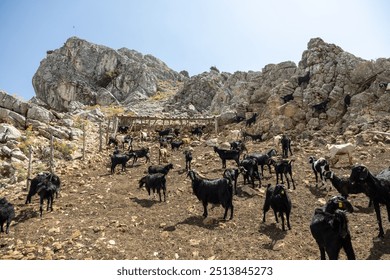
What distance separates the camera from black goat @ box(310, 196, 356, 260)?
647cm

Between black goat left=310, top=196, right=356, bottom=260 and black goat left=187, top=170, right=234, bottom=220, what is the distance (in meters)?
4.34

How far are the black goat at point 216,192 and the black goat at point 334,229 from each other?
4.34 meters

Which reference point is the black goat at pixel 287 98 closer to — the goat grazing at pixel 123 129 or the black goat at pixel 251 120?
the black goat at pixel 251 120

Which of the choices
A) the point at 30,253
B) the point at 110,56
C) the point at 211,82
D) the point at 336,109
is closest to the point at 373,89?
the point at 336,109

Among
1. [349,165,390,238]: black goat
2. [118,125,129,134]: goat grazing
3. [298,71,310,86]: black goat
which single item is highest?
[298,71,310,86]: black goat

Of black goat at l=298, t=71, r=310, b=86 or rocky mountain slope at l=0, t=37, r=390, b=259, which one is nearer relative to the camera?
rocky mountain slope at l=0, t=37, r=390, b=259

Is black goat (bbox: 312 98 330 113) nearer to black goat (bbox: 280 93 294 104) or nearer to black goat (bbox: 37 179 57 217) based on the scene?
black goat (bbox: 280 93 294 104)

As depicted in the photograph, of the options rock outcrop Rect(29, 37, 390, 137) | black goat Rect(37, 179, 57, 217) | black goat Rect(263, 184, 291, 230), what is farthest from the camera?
rock outcrop Rect(29, 37, 390, 137)

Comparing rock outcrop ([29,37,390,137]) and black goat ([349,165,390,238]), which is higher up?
rock outcrop ([29,37,390,137])

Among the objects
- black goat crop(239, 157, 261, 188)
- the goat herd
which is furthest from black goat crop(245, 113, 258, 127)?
black goat crop(239, 157, 261, 188)

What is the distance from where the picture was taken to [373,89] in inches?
1119

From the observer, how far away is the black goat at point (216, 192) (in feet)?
36.8

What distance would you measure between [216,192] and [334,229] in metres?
5.30

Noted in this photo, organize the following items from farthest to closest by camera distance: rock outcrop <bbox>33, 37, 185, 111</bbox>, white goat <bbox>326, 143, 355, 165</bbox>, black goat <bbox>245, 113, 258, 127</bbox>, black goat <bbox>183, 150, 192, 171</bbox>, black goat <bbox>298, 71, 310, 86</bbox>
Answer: rock outcrop <bbox>33, 37, 185, 111</bbox>
black goat <bbox>298, 71, 310, 86</bbox>
black goat <bbox>245, 113, 258, 127</bbox>
black goat <bbox>183, 150, 192, 171</bbox>
white goat <bbox>326, 143, 355, 165</bbox>
